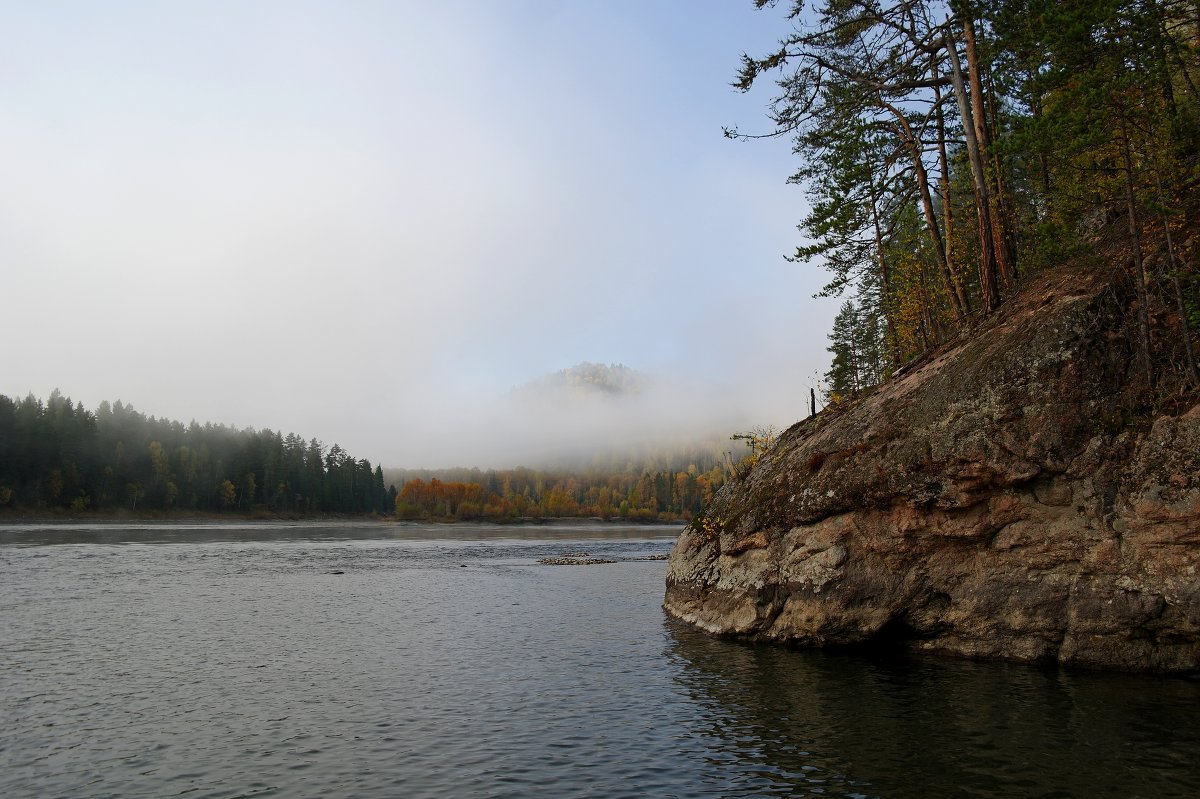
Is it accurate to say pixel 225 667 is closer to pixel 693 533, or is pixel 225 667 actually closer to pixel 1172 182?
pixel 693 533

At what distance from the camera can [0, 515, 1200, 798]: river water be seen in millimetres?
12406

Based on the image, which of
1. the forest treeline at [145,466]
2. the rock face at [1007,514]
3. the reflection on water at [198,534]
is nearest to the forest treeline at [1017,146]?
the rock face at [1007,514]

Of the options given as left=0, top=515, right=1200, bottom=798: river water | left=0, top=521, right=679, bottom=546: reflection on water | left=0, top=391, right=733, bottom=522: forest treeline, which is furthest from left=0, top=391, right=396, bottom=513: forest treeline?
left=0, top=515, right=1200, bottom=798: river water

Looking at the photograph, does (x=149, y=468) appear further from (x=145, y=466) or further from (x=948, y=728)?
(x=948, y=728)

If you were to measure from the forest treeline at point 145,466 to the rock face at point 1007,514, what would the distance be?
139m

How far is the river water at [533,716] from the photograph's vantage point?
1241 cm

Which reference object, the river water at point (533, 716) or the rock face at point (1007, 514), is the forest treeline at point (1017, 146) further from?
the river water at point (533, 716)

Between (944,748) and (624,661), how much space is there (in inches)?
415

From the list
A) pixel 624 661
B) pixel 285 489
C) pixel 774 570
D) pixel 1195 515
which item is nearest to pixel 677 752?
Result: pixel 624 661

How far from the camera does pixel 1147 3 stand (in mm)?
20906

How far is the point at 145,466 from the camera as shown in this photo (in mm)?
147000

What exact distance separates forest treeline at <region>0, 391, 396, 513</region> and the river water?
119m

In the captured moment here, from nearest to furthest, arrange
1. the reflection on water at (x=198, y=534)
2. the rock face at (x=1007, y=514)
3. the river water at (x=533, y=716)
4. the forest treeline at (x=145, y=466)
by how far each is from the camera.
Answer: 1. the river water at (x=533, y=716)
2. the rock face at (x=1007, y=514)
3. the reflection on water at (x=198, y=534)
4. the forest treeline at (x=145, y=466)

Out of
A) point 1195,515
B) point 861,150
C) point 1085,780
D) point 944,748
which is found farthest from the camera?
point 861,150
